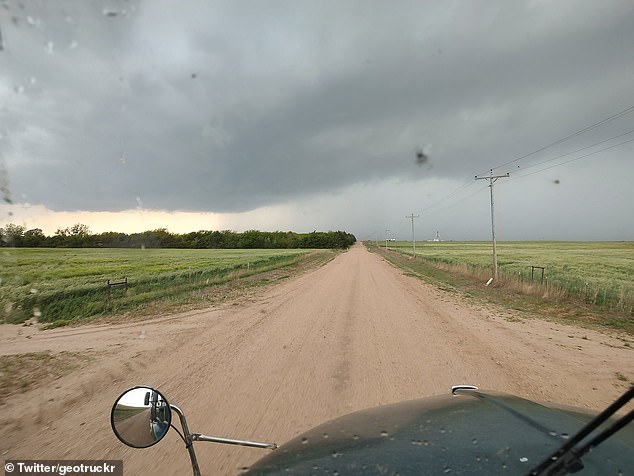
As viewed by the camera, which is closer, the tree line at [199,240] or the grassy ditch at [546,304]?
the grassy ditch at [546,304]

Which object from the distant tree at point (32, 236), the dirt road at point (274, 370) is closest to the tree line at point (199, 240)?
the distant tree at point (32, 236)

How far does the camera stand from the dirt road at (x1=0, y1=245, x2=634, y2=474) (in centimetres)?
329

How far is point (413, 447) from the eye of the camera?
159 centimetres

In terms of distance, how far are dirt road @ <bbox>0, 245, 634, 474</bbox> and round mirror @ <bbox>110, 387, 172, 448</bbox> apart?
1.19 m

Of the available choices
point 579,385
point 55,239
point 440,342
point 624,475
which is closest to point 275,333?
point 440,342

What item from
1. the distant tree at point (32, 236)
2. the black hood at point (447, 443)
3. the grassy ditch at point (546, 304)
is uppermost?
the distant tree at point (32, 236)

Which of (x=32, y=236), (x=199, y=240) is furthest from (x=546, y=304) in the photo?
(x=199, y=240)

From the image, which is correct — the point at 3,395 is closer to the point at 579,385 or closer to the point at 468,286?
the point at 579,385

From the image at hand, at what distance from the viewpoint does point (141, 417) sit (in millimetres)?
1854

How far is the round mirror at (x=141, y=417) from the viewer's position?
1.83 m

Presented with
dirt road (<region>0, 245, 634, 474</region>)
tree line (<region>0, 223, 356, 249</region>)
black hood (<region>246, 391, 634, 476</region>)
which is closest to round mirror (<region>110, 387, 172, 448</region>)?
black hood (<region>246, 391, 634, 476</region>)

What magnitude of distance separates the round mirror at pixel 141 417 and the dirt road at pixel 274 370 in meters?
1.19

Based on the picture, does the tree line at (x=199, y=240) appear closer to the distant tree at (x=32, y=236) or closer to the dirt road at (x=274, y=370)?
the distant tree at (x=32, y=236)

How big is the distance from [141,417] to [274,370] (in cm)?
331
